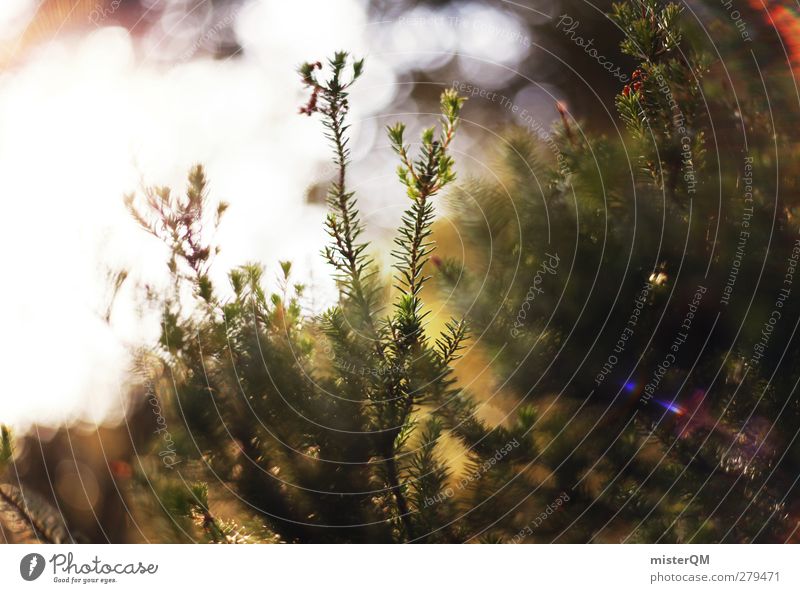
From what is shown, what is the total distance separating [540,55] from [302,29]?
251 millimetres

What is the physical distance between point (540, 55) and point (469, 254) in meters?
0.28

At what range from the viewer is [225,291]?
428 millimetres

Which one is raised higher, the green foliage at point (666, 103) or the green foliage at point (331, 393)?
the green foliage at point (666, 103)

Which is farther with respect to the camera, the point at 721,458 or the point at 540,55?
the point at 540,55

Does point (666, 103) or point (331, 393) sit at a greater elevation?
point (666, 103)

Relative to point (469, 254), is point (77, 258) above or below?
below

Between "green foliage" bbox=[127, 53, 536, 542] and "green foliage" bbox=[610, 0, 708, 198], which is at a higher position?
"green foliage" bbox=[610, 0, 708, 198]
